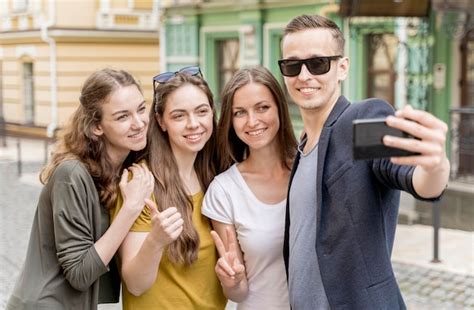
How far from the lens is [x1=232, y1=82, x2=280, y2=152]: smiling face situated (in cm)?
280

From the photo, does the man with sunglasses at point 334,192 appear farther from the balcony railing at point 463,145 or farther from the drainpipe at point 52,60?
the drainpipe at point 52,60

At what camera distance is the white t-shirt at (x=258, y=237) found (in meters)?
2.74

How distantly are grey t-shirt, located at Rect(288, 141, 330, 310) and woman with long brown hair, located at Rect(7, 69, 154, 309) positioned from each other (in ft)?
2.01

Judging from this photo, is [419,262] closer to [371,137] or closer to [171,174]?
[171,174]

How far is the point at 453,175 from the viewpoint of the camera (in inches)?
462

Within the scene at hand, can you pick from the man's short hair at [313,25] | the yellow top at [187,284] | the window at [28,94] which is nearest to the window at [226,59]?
the window at [28,94]

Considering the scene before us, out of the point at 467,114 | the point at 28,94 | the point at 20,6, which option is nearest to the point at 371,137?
the point at 467,114

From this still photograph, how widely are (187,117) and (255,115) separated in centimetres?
28

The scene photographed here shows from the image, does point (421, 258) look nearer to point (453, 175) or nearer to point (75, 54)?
point (453, 175)

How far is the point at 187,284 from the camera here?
2.79 metres

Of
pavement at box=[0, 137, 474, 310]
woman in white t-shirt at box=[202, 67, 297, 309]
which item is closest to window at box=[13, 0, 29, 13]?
pavement at box=[0, 137, 474, 310]

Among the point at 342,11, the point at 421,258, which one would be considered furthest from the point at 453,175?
the point at 421,258

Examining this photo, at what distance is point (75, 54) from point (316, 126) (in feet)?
64.7

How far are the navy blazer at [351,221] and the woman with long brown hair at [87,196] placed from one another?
773 millimetres
